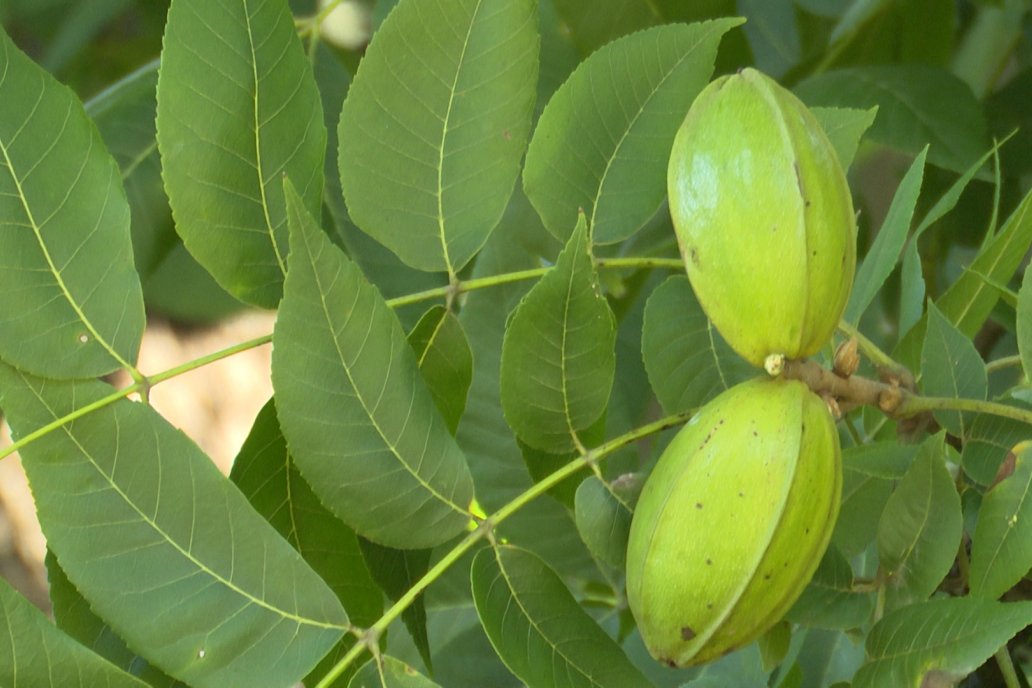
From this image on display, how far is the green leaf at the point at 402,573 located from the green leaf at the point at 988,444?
27 centimetres

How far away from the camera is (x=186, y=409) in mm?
2449

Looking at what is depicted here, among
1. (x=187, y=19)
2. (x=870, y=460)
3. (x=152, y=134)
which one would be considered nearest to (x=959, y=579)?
(x=870, y=460)

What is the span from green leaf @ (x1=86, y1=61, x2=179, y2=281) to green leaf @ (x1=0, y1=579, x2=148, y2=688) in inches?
14.3

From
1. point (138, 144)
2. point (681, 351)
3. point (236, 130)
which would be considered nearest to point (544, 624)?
point (681, 351)

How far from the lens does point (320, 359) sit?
1.67ft

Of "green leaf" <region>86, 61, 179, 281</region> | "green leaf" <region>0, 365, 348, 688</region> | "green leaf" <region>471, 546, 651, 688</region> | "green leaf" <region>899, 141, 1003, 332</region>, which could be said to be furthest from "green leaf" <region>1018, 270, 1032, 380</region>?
"green leaf" <region>86, 61, 179, 281</region>

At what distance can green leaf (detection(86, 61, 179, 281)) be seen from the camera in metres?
0.84

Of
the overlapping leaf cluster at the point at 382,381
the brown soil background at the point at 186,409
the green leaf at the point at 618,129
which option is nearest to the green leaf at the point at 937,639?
the overlapping leaf cluster at the point at 382,381

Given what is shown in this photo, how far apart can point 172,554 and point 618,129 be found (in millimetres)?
289

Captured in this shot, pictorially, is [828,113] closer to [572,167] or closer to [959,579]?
[572,167]

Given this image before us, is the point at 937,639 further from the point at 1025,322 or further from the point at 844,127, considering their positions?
the point at 844,127

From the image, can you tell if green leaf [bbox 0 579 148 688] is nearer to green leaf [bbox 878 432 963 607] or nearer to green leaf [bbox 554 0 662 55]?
green leaf [bbox 878 432 963 607]

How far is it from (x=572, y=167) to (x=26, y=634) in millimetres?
326

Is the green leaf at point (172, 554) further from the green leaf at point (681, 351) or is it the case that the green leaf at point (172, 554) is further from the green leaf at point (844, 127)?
the green leaf at point (844, 127)
